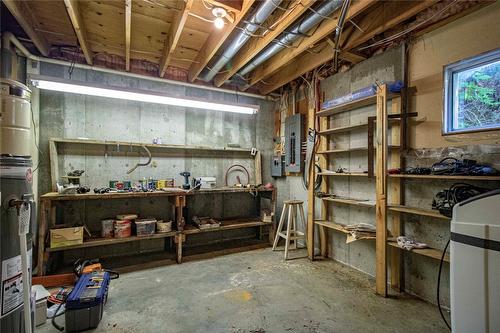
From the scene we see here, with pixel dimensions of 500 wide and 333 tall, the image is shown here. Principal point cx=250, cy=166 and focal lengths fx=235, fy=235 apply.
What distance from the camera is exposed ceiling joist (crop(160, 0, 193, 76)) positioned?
2.12m

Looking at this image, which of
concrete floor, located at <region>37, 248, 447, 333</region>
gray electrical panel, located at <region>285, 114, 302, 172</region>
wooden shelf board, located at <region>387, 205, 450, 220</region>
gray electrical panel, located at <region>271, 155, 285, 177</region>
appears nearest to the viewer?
concrete floor, located at <region>37, 248, 447, 333</region>

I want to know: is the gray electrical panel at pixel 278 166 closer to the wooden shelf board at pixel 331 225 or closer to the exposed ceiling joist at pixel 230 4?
the wooden shelf board at pixel 331 225

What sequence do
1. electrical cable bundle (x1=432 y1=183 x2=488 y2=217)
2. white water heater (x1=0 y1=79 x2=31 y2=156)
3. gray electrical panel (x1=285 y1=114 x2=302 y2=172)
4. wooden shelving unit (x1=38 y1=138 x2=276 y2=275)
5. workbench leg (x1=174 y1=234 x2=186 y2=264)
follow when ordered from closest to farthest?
white water heater (x1=0 y1=79 x2=31 y2=156), electrical cable bundle (x1=432 y1=183 x2=488 y2=217), wooden shelving unit (x1=38 y1=138 x2=276 y2=275), workbench leg (x1=174 y1=234 x2=186 y2=264), gray electrical panel (x1=285 y1=114 x2=302 y2=172)

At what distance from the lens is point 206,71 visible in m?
3.69

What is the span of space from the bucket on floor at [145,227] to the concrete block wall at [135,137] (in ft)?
1.59

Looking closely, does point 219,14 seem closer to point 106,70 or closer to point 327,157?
point 106,70

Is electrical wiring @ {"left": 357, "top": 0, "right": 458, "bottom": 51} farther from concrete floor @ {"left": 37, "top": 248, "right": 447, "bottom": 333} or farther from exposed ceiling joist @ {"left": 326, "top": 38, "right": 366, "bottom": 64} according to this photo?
concrete floor @ {"left": 37, "top": 248, "right": 447, "bottom": 333}

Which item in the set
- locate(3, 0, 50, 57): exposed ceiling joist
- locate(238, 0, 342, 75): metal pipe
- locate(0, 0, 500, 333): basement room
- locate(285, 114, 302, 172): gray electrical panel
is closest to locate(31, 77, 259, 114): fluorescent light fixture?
locate(0, 0, 500, 333): basement room

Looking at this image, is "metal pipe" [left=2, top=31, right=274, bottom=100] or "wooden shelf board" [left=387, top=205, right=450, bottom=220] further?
"metal pipe" [left=2, top=31, right=274, bottom=100]

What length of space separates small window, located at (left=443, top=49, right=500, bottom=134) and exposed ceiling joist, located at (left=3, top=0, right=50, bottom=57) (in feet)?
13.0

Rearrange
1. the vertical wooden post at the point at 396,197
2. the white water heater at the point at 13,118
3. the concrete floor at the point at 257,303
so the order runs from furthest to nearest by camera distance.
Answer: the vertical wooden post at the point at 396,197 < the concrete floor at the point at 257,303 < the white water heater at the point at 13,118

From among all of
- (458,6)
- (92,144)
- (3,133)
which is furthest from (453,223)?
(92,144)

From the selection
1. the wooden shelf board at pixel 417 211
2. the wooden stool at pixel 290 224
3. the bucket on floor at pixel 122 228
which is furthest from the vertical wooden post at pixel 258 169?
the wooden shelf board at pixel 417 211

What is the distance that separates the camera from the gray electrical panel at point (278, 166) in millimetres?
4375
